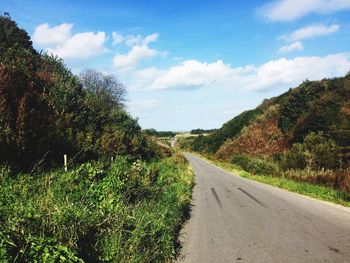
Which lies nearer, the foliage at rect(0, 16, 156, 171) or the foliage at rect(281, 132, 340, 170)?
the foliage at rect(0, 16, 156, 171)

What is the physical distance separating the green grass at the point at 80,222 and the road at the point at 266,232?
0.79 metres

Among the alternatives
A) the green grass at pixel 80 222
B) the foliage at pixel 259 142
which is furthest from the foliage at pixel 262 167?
the green grass at pixel 80 222

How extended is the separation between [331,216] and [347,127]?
21.7m

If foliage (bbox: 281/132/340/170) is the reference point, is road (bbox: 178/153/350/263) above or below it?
below

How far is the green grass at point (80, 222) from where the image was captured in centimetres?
437

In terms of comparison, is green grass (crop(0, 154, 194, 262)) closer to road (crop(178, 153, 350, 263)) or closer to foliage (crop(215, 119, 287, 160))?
road (crop(178, 153, 350, 263))

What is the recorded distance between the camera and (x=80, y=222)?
548 centimetres

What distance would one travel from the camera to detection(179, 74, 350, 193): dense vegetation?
1044 inches

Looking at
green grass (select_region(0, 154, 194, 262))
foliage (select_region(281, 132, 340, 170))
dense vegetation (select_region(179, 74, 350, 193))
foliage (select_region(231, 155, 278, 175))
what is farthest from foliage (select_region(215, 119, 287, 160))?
green grass (select_region(0, 154, 194, 262))

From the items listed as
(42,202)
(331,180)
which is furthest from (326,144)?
(42,202)

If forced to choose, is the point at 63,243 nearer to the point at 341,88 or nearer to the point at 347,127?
the point at 347,127

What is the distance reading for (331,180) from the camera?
786 inches

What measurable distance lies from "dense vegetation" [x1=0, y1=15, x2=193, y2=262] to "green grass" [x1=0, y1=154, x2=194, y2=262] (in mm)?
15

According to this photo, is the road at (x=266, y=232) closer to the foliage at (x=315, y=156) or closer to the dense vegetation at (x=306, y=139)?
the dense vegetation at (x=306, y=139)
